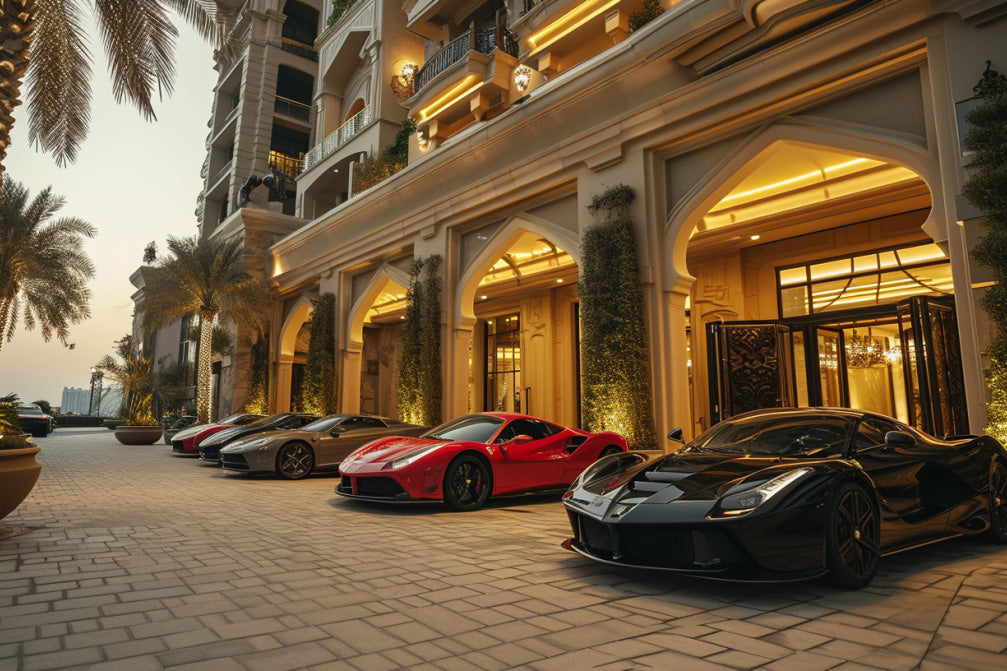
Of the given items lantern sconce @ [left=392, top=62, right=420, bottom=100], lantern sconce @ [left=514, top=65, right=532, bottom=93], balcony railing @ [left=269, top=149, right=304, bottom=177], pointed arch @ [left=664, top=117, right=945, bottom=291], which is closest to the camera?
pointed arch @ [left=664, top=117, right=945, bottom=291]

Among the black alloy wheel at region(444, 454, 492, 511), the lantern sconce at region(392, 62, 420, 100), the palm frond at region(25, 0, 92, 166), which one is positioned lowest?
the black alloy wheel at region(444, 454, 492, 511)

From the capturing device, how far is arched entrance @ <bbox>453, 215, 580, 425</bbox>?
15.1 meters

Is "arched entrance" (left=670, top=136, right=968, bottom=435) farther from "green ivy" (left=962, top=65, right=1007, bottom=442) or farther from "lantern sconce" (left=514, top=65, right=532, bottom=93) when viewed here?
"lantern sconce" (left=514, top=65, right=532, bottom=93)

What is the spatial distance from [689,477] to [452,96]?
15680mm

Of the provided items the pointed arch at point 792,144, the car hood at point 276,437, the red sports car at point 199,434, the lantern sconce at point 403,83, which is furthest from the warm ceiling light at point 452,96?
the car hood at point 276,437

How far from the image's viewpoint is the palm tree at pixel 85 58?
9961 mm

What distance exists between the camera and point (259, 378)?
25.3m

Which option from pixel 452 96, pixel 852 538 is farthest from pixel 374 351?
pixel 852 538

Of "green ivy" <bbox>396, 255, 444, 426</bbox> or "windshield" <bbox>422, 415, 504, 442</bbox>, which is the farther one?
"green ivy" <bbox>396, 255, 444, 426</bbox>

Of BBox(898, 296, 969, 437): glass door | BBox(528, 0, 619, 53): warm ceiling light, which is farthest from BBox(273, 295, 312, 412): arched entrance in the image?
BBox(898, 296, 969, 437): glass door

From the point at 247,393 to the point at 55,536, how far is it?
21077 mm

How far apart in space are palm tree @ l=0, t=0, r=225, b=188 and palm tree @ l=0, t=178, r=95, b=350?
40.1 feet

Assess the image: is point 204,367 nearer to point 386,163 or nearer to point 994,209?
point 386,163

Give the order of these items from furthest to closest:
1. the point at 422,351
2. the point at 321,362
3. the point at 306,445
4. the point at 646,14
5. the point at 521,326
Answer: the point at 321,362 → the point at 521,326 → the point at 422,351 → the point at 646,14 → the point at 306,445
